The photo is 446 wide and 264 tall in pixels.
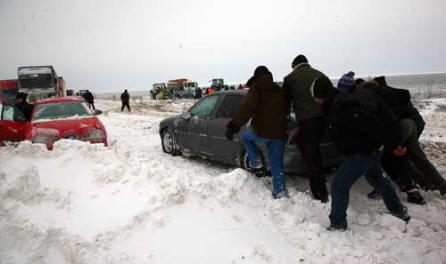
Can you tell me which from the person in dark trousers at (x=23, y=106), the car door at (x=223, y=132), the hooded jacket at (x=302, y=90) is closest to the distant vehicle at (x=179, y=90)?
the person in dark trousers at (x=23, y=106)

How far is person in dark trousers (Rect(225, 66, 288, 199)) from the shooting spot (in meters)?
4.43

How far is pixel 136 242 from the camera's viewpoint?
3377 mm

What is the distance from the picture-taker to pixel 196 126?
7.06 meters

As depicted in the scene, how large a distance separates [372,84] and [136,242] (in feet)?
10.6

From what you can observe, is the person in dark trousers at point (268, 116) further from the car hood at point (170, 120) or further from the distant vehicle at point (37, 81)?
the distant vehicle at point (37, 81)

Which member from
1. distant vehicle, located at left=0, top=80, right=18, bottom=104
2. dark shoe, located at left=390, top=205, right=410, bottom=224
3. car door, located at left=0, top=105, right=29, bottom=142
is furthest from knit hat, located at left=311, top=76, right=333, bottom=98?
distant vehicle, located at left=0, top=80, right=18, bottom=104

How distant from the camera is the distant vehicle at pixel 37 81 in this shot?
965 inches

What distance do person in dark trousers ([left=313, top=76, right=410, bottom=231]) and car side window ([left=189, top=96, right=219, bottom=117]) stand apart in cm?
314

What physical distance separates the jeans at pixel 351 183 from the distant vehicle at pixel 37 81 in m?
24.7

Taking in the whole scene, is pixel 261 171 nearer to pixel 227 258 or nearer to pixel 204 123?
pixel 204 123

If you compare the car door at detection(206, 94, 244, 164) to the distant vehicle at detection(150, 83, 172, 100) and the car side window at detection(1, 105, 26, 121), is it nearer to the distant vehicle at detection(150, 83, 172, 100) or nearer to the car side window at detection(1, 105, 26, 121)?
the car side window at detection(1, 105, 26, 121)


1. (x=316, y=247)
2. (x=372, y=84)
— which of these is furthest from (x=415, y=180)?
(x=316, y=247)

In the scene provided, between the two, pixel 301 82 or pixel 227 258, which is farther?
pixel 301 82

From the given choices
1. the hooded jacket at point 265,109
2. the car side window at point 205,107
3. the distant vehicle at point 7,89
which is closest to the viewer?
the hooded jacket at point 265,109
